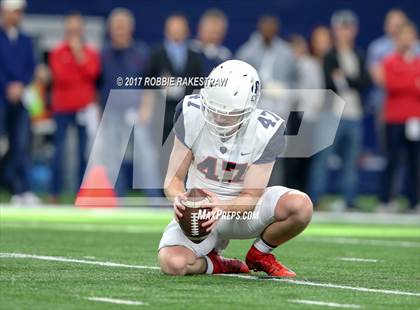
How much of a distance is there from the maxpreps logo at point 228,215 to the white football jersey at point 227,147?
14cm

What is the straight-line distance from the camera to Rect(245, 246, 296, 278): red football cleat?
262 inches

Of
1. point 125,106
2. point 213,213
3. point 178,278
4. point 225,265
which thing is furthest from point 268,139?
point 125,106

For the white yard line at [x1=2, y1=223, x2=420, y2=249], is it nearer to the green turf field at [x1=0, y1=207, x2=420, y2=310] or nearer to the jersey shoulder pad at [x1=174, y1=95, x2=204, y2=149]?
the green turf field at [x1=0, y1=207, x2=420, y2=310]

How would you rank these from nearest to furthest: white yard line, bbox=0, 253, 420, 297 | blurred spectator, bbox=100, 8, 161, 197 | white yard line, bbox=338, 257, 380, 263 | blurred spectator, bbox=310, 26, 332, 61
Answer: white yard line, bbox=0, 253, 420, 297
white yard line, bbox=338, 257, 380, 263
blurred spectator, bbox=100, 8, 161, 197
blurred spectator, bbox=310, 26, 332, 61

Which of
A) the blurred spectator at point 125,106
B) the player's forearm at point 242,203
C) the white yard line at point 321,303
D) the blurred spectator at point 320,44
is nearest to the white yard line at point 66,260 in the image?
the player's forearm at point 242,203

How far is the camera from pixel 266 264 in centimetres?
669

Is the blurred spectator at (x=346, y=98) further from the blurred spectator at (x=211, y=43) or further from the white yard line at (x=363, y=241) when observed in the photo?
the white yard line at (x=363, y=241)

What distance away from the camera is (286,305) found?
212 inches

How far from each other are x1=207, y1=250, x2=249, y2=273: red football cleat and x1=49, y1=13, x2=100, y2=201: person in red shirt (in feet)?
24.3

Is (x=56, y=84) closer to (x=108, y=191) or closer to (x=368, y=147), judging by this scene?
(x=108, y=191)

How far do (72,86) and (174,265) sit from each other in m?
7.90

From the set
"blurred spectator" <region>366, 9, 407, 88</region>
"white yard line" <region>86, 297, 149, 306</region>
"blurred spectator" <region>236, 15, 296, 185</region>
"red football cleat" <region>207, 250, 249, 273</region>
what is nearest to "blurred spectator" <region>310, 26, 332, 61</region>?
"blurred spectator" <region>236, 15, 296, 185</region>

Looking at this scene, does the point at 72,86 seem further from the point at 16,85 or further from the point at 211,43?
the point at 211,43

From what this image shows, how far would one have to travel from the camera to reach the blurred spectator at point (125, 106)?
13.3m
